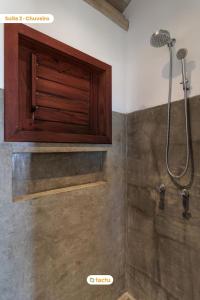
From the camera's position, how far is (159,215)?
137 cm

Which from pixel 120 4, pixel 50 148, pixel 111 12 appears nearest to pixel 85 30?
pixel 111 12

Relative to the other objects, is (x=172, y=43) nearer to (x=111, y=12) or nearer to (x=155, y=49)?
(x=155, y=49)

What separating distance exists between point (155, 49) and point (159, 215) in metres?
A: 1.29

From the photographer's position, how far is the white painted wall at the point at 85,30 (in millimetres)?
1072

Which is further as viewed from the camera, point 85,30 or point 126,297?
point 126,297

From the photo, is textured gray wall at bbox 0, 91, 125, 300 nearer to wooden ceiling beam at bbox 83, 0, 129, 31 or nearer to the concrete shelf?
the concrete shelf

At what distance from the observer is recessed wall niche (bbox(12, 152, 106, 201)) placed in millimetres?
1085

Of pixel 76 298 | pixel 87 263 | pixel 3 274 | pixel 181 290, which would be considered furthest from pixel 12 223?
pixel 181 290

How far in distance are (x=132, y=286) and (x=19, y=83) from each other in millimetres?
1873

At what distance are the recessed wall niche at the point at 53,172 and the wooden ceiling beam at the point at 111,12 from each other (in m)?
1.15

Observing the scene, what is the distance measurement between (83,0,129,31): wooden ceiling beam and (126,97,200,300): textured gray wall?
815 mm

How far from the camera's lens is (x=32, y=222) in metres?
Answer: 1.05

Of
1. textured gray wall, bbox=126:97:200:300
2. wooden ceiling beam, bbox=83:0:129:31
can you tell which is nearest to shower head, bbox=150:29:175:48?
textured gray wall, bbox=126:97:200:300

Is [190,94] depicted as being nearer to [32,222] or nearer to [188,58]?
[188,58]
